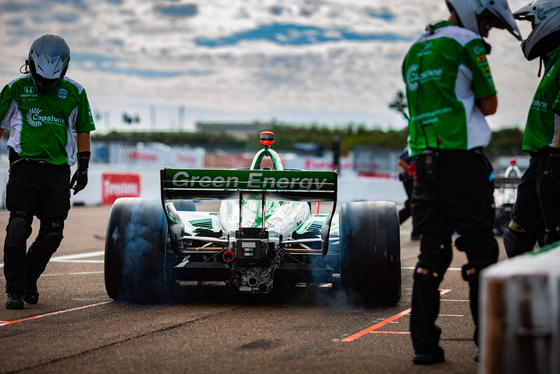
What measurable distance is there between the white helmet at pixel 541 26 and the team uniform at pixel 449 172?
4.65 ft

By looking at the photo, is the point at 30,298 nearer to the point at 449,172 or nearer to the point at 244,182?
the point at 244,182

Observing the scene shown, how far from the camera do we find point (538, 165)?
4.99m

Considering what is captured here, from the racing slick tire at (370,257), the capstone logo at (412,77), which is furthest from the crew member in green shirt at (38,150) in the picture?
the capstone logo at (412,77)

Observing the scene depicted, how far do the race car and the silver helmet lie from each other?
1155 mm

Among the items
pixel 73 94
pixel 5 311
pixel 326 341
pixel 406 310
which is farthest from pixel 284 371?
pixel 73 94

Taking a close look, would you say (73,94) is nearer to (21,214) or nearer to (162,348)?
(21,214)

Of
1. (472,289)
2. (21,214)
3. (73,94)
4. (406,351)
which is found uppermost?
(73,94)

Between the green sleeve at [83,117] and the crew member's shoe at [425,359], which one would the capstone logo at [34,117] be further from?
the crew member's shoe at [425,359]

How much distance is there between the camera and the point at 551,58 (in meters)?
5.12

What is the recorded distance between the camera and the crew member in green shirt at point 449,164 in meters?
3.91

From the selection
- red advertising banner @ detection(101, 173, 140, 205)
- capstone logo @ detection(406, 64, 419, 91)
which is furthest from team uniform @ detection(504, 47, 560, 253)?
red advertising banner @ detection(101, 173, 140, 205)

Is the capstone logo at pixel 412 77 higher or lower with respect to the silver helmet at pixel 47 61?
lower

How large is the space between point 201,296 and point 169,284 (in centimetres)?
41

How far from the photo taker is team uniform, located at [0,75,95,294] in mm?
5824
